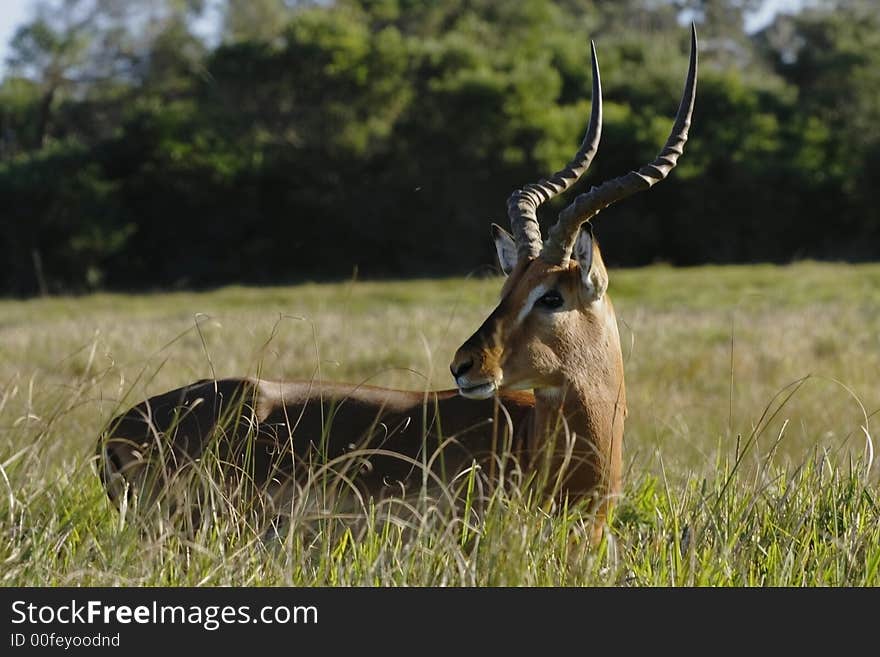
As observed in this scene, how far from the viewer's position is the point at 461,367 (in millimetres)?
4344

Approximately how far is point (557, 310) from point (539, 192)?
2.73 feet

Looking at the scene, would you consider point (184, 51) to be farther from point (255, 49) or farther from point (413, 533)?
point (413, 533)

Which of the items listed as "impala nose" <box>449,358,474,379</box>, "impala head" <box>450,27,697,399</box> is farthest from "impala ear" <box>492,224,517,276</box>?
"impala nose" <box>449,358,474,379</box>

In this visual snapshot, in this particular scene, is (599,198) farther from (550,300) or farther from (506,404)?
(506,404)

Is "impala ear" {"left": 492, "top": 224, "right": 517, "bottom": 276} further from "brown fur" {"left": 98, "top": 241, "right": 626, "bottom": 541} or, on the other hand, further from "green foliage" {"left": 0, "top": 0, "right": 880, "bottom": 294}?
"green foliage" {"left": 0, "top": 0, "right": 880, "bottom": 294}

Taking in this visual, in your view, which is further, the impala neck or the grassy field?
the impala neck

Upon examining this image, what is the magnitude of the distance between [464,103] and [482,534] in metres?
28.7

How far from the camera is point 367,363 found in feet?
42.1

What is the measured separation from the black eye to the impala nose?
425mm

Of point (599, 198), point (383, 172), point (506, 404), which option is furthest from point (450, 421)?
point (383, 172)

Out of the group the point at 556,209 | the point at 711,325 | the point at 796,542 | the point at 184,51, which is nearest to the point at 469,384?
the point at 796,542

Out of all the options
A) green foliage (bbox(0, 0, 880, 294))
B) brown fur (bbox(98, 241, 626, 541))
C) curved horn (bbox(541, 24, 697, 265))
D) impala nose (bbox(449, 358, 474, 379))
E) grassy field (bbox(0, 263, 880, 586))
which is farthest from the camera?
green foliage (bbox(0, 0, 880, 294))

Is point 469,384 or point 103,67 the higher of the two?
point 103,67

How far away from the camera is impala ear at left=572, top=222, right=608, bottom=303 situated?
15.0ft
